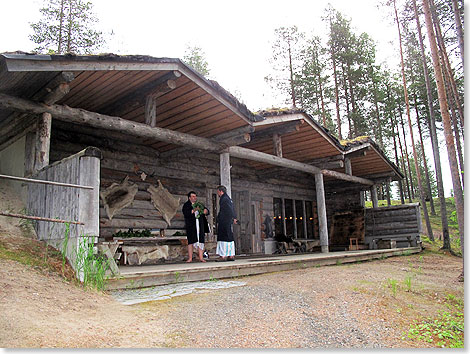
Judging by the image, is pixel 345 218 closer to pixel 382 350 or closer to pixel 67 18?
pixel 382 350

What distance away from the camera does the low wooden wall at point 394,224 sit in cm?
1555

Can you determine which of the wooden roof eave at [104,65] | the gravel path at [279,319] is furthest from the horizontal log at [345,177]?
the gravel path at [279,319]

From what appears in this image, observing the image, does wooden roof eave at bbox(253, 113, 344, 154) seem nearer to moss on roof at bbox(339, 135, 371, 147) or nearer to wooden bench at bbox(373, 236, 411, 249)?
moss on roof at bbox(339, 135, 371, 147)

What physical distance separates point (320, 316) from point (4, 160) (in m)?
7.70

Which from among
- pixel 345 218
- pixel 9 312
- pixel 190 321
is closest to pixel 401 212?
pixel 345 218

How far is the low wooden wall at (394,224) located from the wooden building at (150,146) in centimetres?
8

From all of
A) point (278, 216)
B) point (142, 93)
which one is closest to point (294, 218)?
point (278, 216)

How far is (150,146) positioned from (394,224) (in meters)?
10.9

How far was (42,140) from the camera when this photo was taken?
661 cm

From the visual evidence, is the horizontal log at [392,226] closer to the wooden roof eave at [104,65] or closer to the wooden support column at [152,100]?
the wooden roof eave at [104,65]

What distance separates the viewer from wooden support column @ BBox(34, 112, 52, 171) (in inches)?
258

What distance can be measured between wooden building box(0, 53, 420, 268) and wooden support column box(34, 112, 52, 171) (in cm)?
2

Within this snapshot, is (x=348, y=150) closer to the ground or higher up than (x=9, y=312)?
higher up

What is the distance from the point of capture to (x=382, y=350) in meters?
3.71
